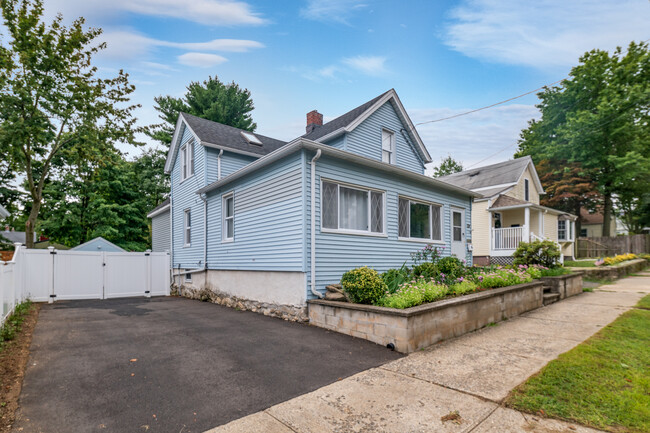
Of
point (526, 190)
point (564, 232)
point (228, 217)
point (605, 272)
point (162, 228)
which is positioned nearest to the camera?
point (228, 217)

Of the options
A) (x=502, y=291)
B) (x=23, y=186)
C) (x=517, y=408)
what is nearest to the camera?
(x=517, y=408)

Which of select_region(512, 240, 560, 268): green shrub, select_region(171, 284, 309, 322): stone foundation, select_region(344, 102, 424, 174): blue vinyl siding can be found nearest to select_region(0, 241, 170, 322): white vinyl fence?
select_region(171, 284, 309, 322): stone foundation

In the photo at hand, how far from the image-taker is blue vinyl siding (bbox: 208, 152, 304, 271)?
7.20 meters

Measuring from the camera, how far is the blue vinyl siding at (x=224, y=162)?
39.1ft

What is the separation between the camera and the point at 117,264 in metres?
12.1

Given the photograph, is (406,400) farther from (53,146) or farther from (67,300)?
(53,146)

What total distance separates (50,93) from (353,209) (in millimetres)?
13792

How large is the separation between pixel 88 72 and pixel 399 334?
1638cm

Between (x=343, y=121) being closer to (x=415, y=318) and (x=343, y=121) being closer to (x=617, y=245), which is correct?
(x=415, y=318)

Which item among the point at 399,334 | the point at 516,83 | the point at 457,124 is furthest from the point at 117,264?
the point at 516,83

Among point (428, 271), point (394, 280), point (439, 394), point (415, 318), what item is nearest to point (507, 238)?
point (428, 271)

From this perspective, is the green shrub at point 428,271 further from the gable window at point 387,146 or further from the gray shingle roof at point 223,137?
the gray shingle roof at point 223,137

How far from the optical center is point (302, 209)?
22.9 ft

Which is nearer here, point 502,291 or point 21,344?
point 21,344
